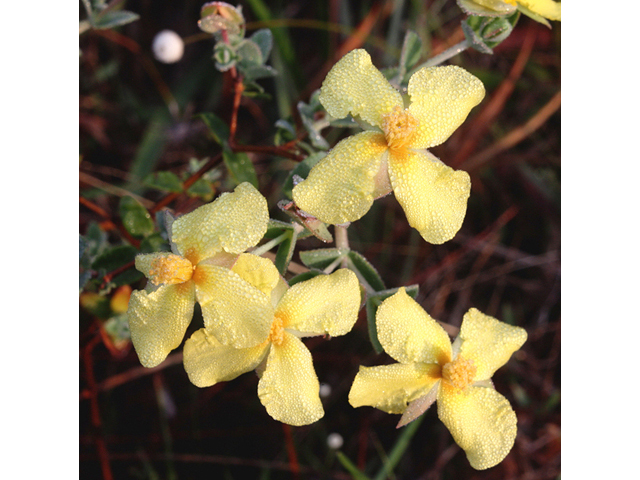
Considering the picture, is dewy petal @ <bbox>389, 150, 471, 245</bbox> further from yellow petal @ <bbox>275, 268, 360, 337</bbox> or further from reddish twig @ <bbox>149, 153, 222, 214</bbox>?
reddish twig @ <bbox>149, 153, 222, 214</bbox>

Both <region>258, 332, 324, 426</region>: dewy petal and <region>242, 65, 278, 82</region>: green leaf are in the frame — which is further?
<region>242, 65, 278, 82</region>: green leaf

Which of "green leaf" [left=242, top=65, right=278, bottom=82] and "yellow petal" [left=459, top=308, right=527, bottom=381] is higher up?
"green leaf" [left=242, top=65, right=278, bottom=82]

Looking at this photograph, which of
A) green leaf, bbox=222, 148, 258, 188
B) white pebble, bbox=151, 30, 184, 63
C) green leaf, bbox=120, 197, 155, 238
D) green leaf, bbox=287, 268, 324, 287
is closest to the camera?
green leaf, bbox=287, 268, 324, 287

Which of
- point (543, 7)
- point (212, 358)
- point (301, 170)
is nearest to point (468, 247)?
point (543, 7)

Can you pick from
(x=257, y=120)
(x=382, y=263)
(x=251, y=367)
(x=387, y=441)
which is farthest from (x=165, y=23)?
(x=387, y=441)

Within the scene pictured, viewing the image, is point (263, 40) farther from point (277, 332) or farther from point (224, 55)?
point (277, 332)

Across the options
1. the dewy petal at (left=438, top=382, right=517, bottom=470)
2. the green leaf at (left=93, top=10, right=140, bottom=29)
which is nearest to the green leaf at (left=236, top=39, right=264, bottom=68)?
the green leaf at (left=93, top=10, right=140, bottom=29)

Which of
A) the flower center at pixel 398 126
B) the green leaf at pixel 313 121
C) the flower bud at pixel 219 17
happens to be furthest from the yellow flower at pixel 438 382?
the flower bud at pixel 219 17
